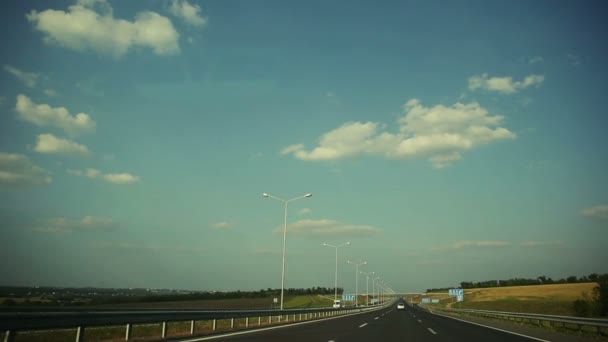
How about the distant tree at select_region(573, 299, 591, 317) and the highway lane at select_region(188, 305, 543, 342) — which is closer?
the highway lane at select_region(188, 305, 543, 342)

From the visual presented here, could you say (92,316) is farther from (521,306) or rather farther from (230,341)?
(521,306)

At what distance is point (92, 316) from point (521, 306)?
82.6 metres

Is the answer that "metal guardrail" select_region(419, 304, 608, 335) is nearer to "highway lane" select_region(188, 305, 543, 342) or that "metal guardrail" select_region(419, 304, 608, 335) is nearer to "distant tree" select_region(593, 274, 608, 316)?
"highway lane" select_region(188, 305, 543, 342)

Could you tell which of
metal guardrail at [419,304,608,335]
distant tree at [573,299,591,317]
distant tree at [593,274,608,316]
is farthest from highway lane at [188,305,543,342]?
distant tree at [573,299,591,317]

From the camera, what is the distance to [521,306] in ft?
257

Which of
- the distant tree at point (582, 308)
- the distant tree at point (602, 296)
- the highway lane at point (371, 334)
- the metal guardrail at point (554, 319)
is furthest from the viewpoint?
the distant tree at point (582, 308)

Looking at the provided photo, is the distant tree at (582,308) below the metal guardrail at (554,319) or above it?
below

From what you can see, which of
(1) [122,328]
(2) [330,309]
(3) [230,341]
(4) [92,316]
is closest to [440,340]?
(3) [230,341]

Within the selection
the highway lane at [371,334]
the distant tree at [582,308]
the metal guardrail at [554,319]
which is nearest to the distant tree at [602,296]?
the distant tree at [582,308]

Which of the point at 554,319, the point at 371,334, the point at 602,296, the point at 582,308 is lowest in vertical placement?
the point at 582,308

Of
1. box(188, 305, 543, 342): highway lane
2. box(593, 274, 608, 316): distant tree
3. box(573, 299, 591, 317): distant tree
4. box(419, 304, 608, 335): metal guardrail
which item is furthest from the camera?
box(573, 299, 591, 317): distant tree

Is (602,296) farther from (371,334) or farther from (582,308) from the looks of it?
(371,334)

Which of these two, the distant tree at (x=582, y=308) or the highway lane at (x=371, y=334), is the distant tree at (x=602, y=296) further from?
the highway lane at (x=371, y=334)

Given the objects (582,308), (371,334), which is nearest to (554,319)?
(371,334)
